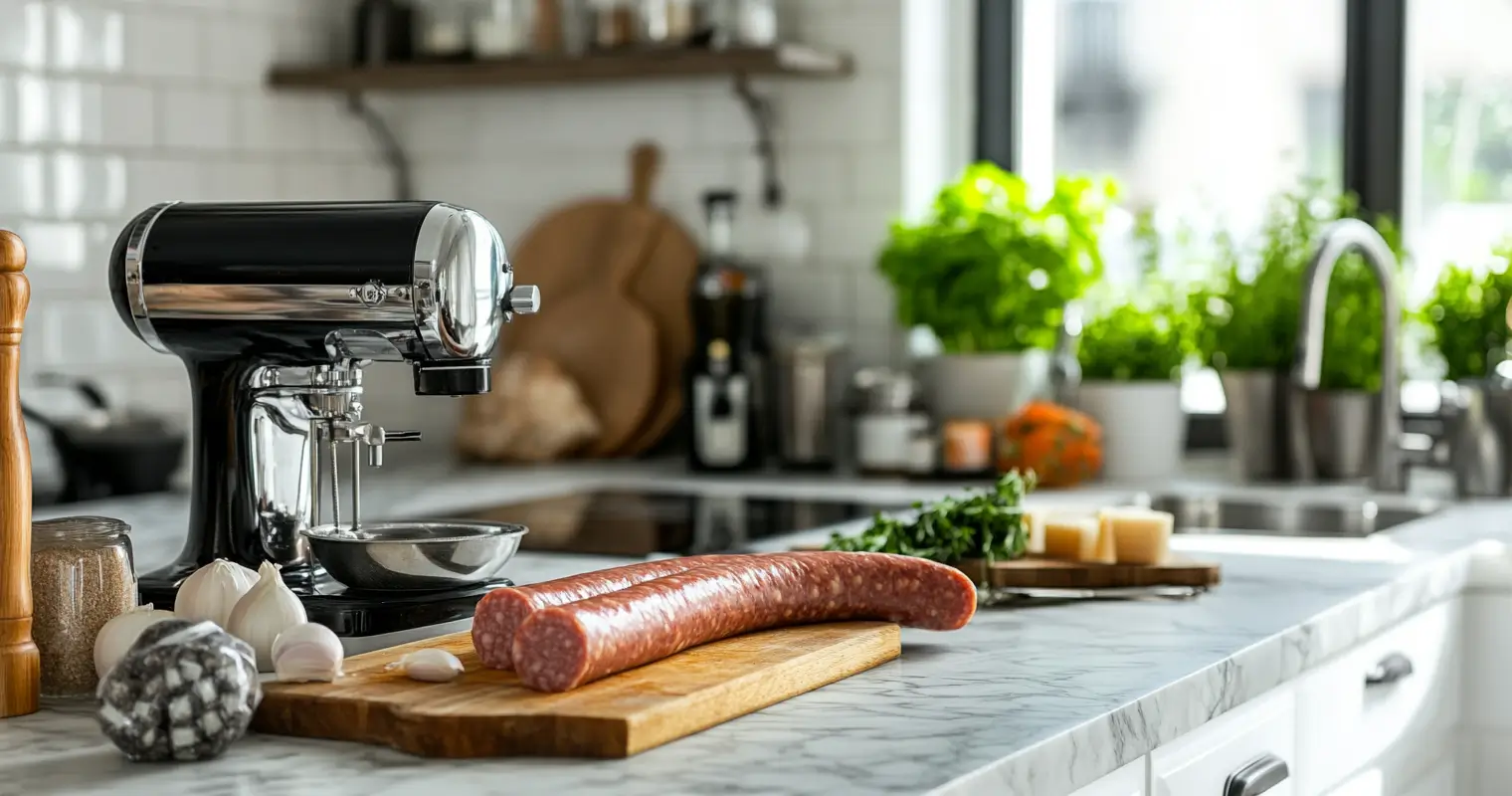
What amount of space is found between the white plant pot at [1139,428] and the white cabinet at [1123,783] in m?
1.57

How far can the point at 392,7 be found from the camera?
336 centimetres

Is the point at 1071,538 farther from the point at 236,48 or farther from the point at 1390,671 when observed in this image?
the point at 236,48

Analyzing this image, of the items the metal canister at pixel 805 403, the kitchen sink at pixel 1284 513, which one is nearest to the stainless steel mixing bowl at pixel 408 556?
the kitchen sink at pixel 1284 513

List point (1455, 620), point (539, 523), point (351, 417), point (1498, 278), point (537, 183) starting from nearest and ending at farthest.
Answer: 1. point (351, 417)
2. point (1455, 620)
3. point (539, 523)
4. point (1498, 278)
5. point (537, 183)

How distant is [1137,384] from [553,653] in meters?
1.86

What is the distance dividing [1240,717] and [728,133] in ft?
6.44

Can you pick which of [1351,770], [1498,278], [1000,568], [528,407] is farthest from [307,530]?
[1498,278]

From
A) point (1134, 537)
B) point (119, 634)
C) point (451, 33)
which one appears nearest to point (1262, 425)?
point (1134, 537)

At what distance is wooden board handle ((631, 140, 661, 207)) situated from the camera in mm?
3311

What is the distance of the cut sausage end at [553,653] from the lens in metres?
1.19

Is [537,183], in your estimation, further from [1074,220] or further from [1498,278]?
[1498,278]

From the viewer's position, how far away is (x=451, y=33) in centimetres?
326

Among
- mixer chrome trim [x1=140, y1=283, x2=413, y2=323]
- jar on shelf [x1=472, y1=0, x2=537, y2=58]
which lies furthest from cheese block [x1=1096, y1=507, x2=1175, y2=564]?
jar on shelf [x1=472, y1=0, x2=537, y2=58]

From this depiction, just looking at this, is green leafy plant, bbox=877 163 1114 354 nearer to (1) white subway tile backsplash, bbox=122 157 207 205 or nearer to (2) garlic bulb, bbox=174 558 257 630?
(1) white subway tile backsplash, bbox=122 157 207 205
